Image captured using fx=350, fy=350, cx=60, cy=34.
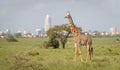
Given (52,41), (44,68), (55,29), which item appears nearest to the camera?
(44,68)

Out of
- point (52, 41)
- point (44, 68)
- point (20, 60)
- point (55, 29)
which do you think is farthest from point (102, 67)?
point (55, 29)

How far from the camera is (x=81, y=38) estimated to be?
20.4 m

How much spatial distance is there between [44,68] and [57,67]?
754mm

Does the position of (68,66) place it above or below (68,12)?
below

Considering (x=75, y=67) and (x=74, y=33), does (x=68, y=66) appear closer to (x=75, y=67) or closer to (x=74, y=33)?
(x=75, y=67)

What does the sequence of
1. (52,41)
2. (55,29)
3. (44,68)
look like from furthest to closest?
(55,29)
(52,41)
(44,68)

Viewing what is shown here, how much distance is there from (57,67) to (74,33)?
19.3 feet

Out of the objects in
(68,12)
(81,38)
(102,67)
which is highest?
(68,12)

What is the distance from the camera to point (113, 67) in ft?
49.8

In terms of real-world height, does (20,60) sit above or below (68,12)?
below

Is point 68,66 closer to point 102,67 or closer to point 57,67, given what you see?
point 57,67

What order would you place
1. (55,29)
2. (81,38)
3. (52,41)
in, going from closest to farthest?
(81,38) < (52,41) < (55,29)

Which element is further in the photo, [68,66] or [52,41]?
[52,41]

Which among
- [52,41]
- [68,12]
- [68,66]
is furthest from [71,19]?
[52,41]
